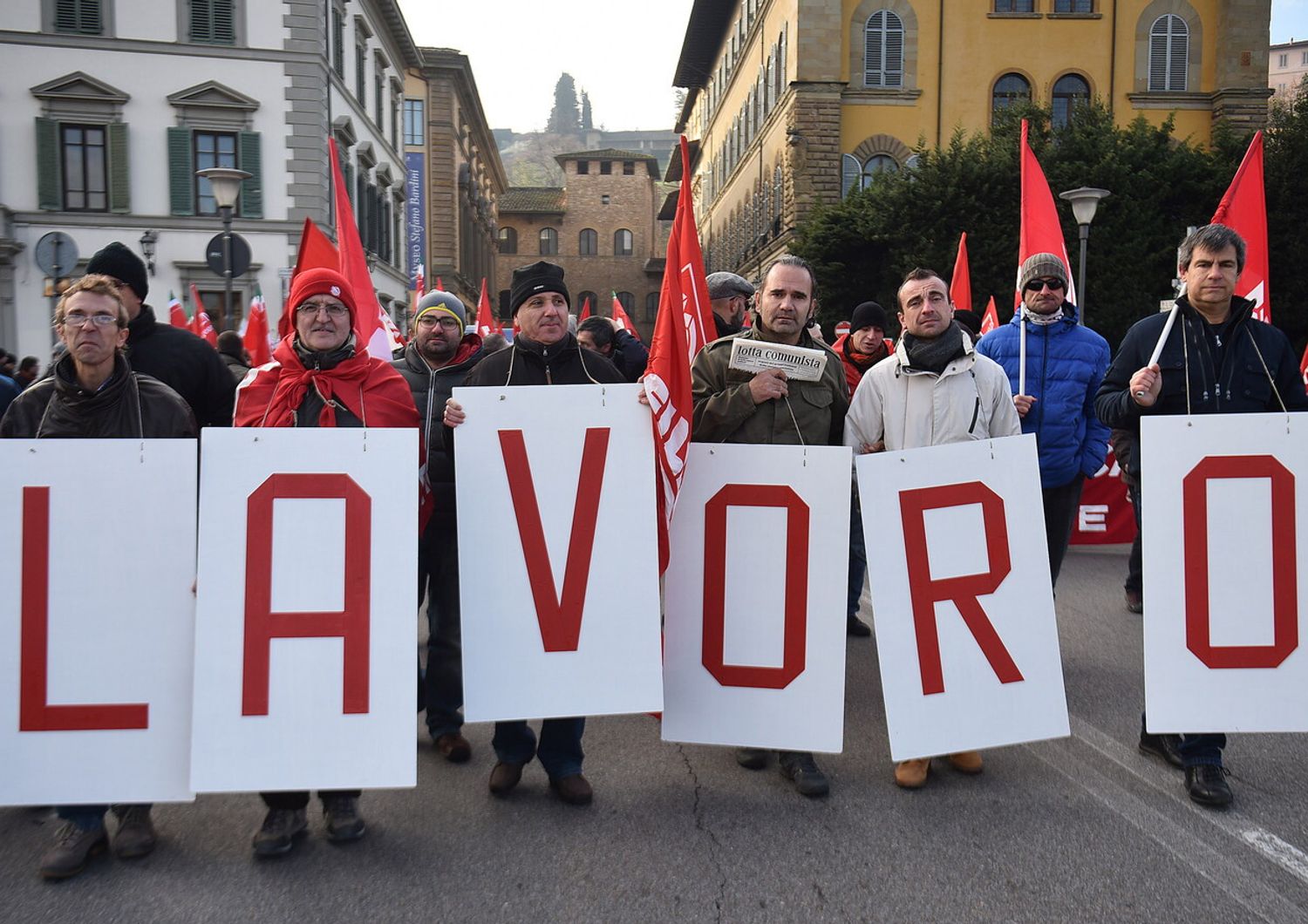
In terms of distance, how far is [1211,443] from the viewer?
3912 millimetres

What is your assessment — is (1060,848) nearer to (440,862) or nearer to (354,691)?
(440,862)

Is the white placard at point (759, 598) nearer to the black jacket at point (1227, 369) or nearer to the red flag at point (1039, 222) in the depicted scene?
the black jacket at point (1227, 369)

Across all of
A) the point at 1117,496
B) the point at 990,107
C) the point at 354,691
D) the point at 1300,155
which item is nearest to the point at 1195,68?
the point at 990,107

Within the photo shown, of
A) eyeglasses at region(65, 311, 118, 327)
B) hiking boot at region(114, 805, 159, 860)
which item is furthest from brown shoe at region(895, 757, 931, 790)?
eyeglasses at region(65, 311, 118, 327)

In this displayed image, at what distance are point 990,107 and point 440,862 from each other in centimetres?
3297

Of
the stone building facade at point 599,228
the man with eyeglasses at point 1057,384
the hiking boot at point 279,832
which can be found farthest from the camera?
the stone building facade at point 599,228

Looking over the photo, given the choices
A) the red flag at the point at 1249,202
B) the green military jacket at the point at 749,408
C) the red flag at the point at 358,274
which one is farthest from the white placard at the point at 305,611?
the red flag at the point at 1249,202

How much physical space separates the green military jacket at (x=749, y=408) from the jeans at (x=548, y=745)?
1.24 m

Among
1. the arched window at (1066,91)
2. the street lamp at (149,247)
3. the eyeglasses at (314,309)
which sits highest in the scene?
the arched window at (1066,91)

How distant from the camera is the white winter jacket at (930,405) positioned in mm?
4316

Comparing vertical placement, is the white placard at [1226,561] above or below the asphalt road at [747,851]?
above

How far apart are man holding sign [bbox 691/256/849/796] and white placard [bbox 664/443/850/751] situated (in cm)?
23

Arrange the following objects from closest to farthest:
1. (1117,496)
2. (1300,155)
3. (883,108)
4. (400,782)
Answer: (400,782)
(1117,496)
(1300,155)
(883,108)

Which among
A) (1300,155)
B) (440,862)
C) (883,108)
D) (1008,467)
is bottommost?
(440,862)
